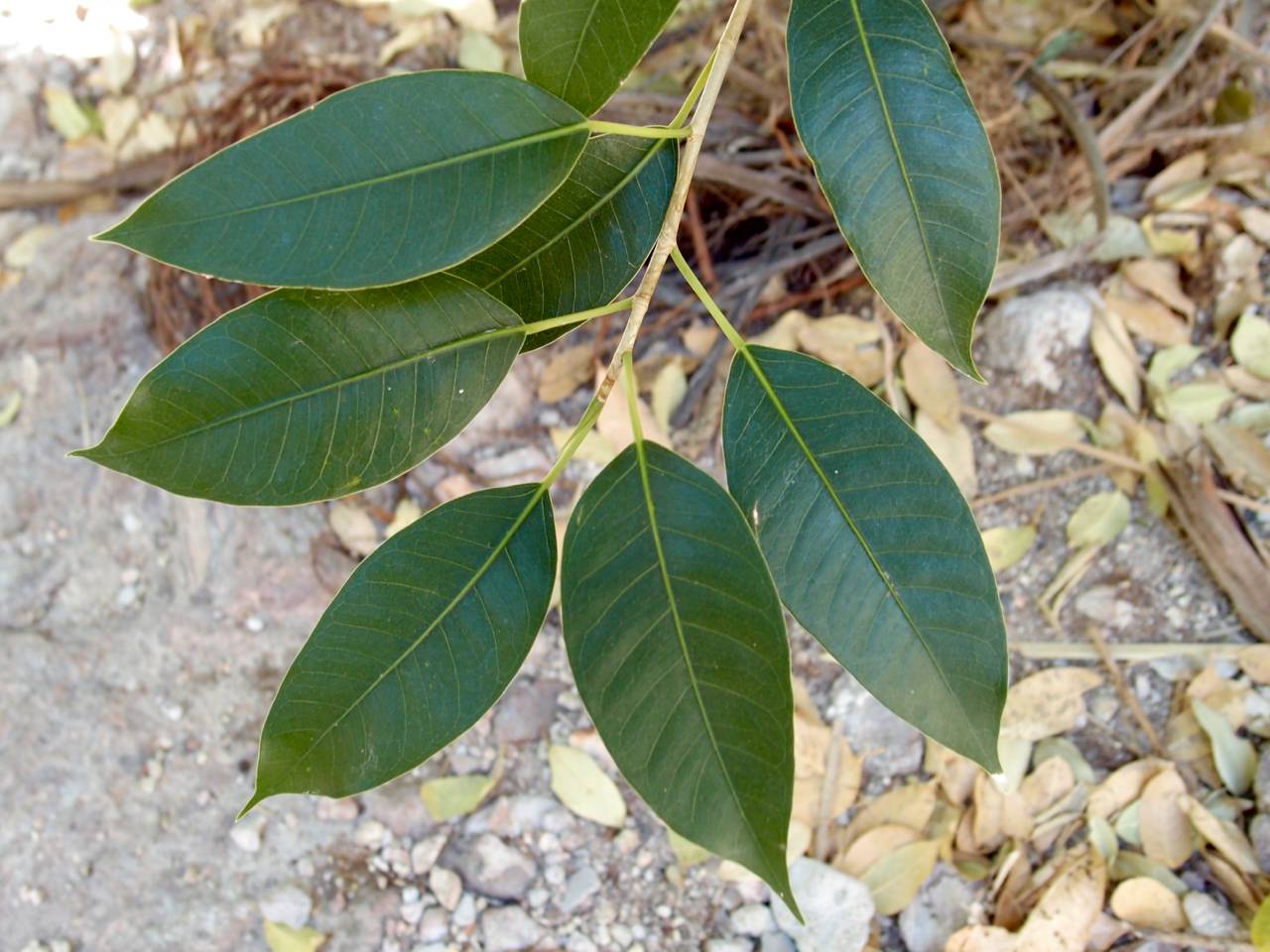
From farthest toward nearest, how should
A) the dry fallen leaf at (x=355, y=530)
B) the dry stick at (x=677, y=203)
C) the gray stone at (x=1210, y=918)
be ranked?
1. the dry fallen leaf at (x=355, y=530)
2. the gray stone at (x=1210, y=918)
3. the dry stick at (x=677, y=203)

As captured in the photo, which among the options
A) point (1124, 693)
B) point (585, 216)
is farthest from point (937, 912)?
point (585, 216)

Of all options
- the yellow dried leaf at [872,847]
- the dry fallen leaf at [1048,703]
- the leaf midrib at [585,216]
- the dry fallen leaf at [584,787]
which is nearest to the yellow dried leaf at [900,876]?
the yellow dried leaf at [872,847]

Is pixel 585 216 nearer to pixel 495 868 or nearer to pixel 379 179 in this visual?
pixel 379 179

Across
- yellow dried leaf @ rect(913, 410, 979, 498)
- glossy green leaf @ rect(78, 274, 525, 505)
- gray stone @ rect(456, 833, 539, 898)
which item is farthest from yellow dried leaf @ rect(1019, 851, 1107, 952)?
glossy green leaf @ rect(78, 274, 525, 505)

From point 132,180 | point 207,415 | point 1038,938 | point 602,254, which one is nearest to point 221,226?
point 207,415

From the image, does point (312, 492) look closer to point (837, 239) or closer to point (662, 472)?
point (662, 472)

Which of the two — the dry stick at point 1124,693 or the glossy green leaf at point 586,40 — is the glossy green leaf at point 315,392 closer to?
the glossy green leaf at point 586,40

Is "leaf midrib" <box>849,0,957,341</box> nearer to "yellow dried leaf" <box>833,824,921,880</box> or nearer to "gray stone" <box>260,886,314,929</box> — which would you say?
"yellow dried leaf" <box>833,824,921,880</box>
